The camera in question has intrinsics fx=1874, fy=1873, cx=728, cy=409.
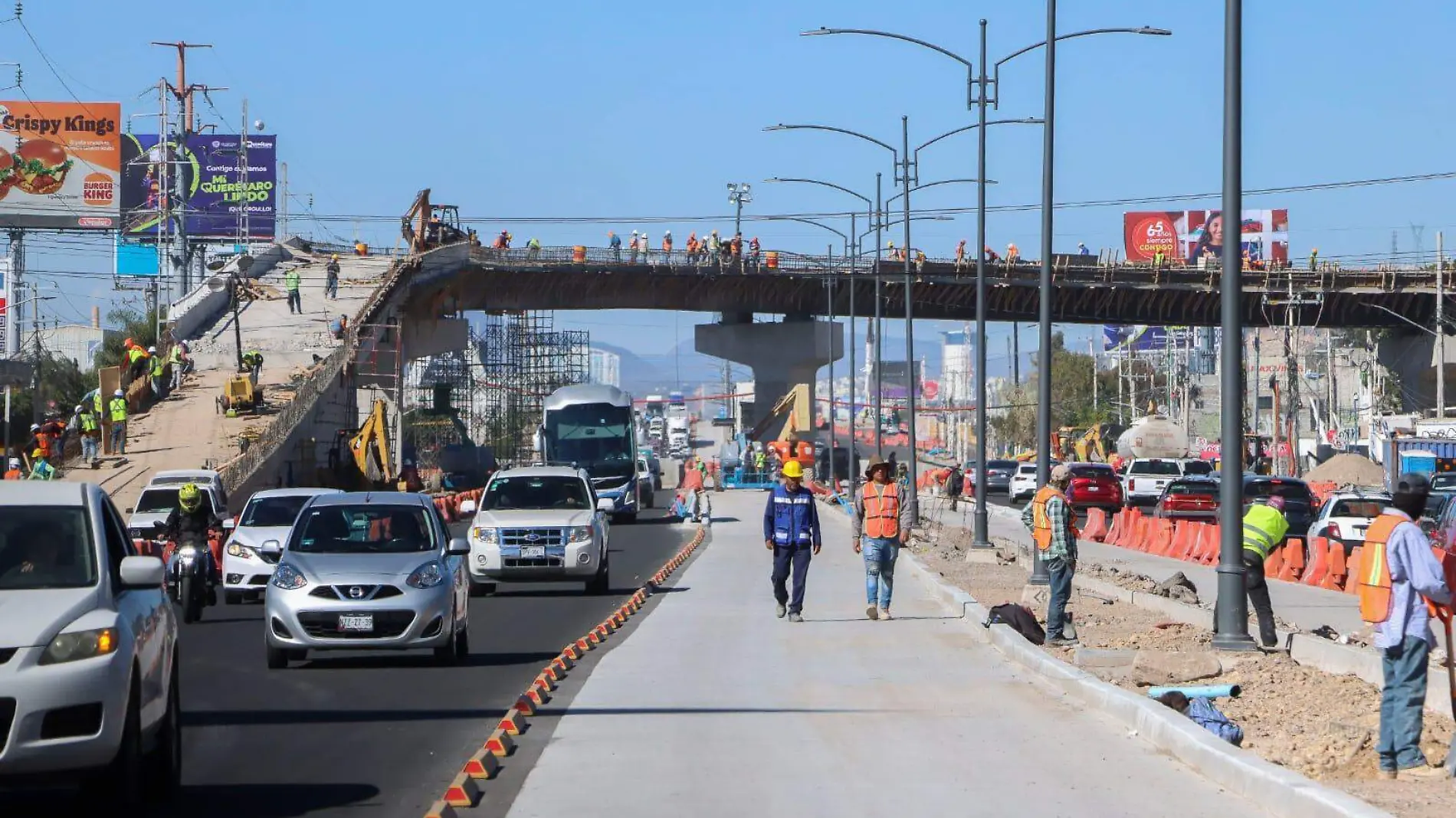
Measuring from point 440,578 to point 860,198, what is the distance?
126ft

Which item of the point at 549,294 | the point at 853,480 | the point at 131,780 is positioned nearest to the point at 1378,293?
the point at 853,480

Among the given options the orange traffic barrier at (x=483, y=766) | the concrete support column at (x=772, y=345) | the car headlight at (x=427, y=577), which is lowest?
the orange traffic barrier at (x=483, y=766)

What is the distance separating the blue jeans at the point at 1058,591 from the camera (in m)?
16.9

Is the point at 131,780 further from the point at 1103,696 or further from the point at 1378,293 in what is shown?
the point at 1378,293

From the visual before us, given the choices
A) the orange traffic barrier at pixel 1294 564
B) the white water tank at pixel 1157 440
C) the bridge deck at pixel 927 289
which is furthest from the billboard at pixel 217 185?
the orange traffic barrier at pixel 1294 564

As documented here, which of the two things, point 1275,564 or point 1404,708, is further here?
point 1275,564

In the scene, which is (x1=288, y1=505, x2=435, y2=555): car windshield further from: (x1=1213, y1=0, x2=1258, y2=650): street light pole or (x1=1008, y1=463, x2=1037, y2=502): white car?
(x1=1008, y1=463, x2=1037, y2=502): white car

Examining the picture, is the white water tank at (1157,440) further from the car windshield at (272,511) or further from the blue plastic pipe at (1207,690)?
the blue plastic pipe at (1207,690)

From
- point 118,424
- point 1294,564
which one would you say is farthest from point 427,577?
point 118,424

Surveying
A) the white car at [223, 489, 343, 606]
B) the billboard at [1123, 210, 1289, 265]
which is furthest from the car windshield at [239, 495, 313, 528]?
the billboard at [1123, 210, 1289, 265]

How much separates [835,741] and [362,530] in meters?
7.05

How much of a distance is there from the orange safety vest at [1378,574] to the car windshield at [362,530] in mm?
8953

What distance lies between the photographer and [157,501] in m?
30.6

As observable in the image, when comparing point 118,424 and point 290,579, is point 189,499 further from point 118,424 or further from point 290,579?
point 118,424
